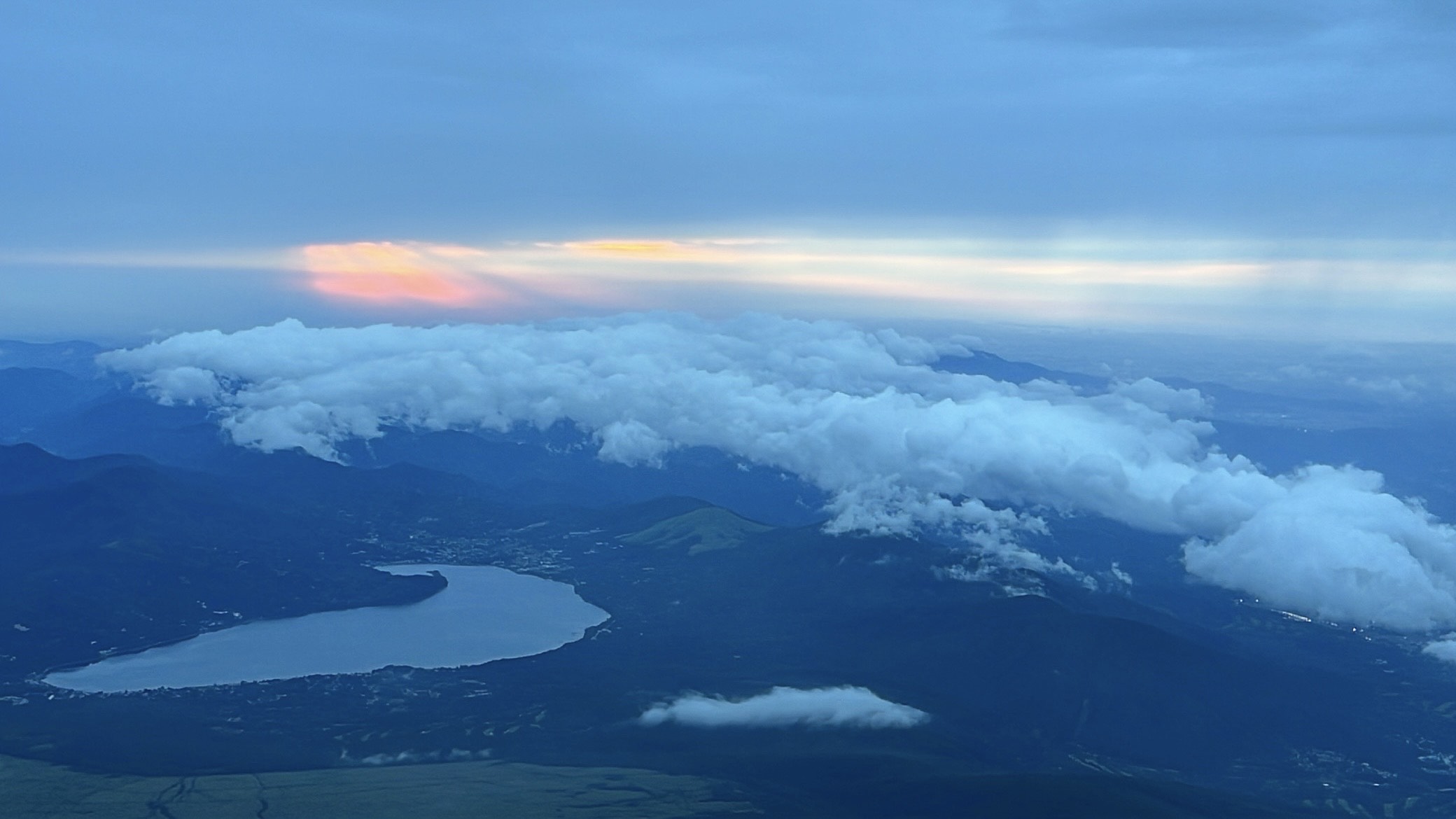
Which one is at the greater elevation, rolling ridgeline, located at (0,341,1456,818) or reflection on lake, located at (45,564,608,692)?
rolling ridgeline, located at (0,341,1456,818)

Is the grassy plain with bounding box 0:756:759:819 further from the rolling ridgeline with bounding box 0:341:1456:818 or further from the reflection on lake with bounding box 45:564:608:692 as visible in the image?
the reflection on lake with bounding box 45:564:608:692

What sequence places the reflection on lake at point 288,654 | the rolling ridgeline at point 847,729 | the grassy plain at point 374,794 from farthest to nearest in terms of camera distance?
the reflection on lake at point 288,654 → the rolling ridgeline at point 847,729 → the grassy plain at point 374,794

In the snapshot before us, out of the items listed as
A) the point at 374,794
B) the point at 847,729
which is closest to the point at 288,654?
the point at 374,794

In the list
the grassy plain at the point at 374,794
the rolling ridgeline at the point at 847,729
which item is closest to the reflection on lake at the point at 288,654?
the rolling ridgeline at the point at 847,729

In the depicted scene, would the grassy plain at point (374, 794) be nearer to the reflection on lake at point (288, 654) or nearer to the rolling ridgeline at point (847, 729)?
the rolling ridgeline at point (847, 729)

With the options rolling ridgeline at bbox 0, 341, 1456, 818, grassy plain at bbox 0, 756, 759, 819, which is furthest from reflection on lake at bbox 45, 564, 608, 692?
grassy plain at bbox 0, 756, 759, 819

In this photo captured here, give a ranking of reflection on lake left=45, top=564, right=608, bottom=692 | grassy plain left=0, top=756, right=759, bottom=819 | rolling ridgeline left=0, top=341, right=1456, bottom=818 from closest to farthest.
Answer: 1. grassy plain left=0, top=756, right=759, bottom=819
2. rolling ridgeline left=0, top=341, right=1456, bottom=818
3. reflection on lake left=45, top=564, right=608, bottom=692

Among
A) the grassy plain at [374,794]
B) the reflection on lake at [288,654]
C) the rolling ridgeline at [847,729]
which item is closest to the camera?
the grassy plain at [374,794]

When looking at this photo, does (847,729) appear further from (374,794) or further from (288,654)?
(288,654)

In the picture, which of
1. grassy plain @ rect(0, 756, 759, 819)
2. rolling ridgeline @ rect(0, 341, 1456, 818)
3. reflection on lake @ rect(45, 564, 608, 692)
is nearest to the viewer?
grassy plain @ rect(0, 756, 759, 819)

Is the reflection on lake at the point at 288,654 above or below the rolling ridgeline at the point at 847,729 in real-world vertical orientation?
below

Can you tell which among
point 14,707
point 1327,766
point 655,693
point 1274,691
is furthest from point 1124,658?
point 14,707

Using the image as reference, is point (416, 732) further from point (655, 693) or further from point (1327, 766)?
point (1327, 766)
